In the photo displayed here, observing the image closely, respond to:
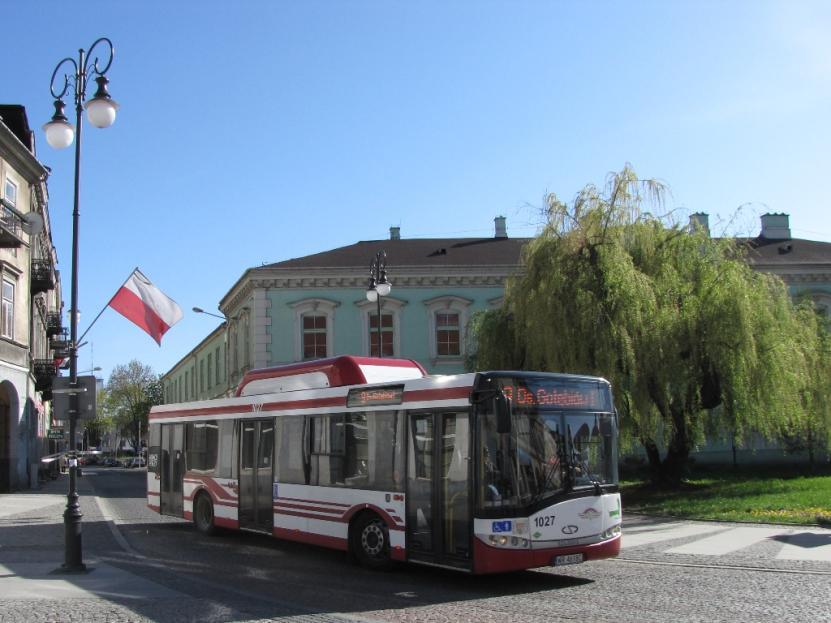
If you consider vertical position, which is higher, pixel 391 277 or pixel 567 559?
pixel 391 277

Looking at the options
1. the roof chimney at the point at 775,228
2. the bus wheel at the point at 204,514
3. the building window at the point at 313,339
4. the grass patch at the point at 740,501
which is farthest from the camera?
the roof chimney at the point at 775,228

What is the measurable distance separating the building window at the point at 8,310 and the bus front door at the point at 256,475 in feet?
62.7

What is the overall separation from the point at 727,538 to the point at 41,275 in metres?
30.1

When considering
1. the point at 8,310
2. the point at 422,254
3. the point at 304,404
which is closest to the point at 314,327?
the point at 422,254

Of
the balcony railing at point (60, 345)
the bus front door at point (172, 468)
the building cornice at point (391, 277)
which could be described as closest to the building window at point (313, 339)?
the building cornice at point (391, 277)

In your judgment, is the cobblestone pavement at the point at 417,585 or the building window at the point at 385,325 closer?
the cobblestone pavement at the point at 417,585

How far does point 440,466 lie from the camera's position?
11008 mm

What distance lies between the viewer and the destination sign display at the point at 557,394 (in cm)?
1058

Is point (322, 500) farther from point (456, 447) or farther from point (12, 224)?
point (12, 224)

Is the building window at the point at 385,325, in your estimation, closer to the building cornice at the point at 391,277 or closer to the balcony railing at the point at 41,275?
the building cornice at the point at 391,277

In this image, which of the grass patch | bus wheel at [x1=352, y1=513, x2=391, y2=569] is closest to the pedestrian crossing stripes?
the grass patch

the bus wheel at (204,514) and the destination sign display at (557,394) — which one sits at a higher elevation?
the destination sign display at (557,394)

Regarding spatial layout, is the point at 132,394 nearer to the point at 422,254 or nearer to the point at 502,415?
the point at 422,254

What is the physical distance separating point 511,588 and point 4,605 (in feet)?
19.9
